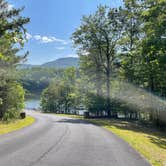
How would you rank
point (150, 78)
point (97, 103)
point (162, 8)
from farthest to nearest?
point (97, 103), point (150, 78), point (162, 8)

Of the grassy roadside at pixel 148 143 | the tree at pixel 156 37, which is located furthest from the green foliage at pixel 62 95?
the grassy roadside at pixel 148 143

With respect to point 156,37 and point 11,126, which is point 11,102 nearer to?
point 11,126

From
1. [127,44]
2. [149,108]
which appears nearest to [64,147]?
[149,108]

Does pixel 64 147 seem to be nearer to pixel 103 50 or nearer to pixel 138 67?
pixel 138 67

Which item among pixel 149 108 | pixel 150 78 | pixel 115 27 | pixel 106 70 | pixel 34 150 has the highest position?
pixel 115 27

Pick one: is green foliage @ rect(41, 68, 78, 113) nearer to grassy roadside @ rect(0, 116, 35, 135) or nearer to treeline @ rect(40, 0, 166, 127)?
treeline @ rect(40, 0, 166, 127)

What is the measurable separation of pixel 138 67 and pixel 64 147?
22188mm

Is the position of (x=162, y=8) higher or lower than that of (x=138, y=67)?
higher

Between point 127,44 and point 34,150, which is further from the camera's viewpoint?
point 127,44

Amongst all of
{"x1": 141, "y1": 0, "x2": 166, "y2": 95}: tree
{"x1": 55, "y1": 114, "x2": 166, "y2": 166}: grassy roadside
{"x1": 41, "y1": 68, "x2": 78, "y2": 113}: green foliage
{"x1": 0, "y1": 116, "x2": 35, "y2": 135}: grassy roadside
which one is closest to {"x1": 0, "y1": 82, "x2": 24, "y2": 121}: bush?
{"x1": 0, "y1": 116, "x2": 35, "y2": 135}: grassy roadside

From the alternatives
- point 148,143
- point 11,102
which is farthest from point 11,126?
point 11,102

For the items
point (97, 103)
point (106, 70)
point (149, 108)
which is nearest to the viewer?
point (149, 108)

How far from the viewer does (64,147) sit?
12781mm

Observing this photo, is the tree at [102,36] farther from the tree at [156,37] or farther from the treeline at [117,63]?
the tree at [156,37]
